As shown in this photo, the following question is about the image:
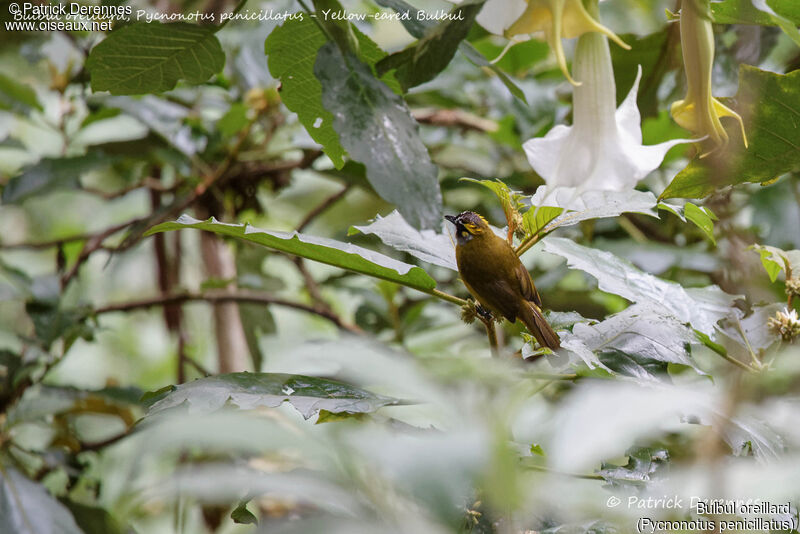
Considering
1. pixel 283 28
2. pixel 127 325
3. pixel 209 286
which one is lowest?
pixel 127 325

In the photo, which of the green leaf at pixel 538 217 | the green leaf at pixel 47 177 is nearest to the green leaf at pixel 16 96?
the green leaf at pixel 47 177

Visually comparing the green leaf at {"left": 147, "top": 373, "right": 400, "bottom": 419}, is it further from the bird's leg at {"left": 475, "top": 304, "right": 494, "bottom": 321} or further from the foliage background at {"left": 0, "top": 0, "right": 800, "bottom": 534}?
the bird's leg at {"left": 475, "top": 304, "right": 494, "bottom": 321}

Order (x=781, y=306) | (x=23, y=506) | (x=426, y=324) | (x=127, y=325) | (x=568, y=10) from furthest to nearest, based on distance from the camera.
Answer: (x=127, y=325) < (x=426, y=324) < (x=23, y=506) < (x=781, y=306) < (x=568, y=10)

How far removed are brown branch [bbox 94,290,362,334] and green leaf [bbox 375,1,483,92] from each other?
25.2 inches

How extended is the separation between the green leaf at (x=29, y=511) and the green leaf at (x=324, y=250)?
417 millimetres

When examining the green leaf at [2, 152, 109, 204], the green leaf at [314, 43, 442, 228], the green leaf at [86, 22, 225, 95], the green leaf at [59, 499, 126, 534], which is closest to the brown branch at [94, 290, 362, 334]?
the green leaf at [2, 152, 109, 204]

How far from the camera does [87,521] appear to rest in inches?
34.8

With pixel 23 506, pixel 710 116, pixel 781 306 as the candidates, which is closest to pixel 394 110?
pixel 710 116

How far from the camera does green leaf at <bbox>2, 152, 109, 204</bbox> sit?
3.61 ft

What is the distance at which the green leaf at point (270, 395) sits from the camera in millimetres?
527

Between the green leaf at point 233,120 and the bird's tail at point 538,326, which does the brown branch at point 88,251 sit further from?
the bird's tail at point 538,326

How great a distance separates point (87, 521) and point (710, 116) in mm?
811

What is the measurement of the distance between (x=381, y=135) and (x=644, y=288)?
326 millimetres

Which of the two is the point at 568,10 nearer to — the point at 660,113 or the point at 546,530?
the point at 546,530
